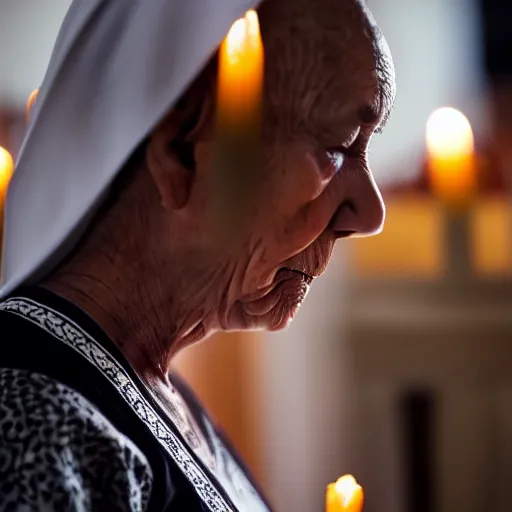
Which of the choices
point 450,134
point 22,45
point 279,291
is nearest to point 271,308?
point 279,291

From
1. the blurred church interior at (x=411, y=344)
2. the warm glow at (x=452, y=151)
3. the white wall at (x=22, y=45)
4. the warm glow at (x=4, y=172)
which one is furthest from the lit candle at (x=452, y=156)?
the warm glow at (x=4, y=172)

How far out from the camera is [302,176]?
631mm

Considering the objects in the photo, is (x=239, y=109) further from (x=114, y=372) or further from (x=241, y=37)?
(x=114, y=372)

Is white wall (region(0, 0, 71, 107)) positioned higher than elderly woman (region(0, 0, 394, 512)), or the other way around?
white wall (region(0, 0, 71, 107))

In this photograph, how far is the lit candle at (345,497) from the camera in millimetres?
660

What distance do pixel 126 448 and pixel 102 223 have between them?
185mm

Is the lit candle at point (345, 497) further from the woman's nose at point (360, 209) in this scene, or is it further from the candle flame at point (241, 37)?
the candle flame at point (241, 37)

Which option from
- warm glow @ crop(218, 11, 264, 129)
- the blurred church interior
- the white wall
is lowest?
the blurred church interior

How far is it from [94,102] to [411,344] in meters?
1.70

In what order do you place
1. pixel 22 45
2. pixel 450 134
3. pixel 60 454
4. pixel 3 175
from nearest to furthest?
pixel 60 454
pixel 3 175
pixel 450 134
pixel 22 45

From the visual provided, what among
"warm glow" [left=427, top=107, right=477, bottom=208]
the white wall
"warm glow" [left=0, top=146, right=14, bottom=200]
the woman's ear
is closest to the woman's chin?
the woman's ear

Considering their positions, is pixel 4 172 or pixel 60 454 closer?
pixel 60 454

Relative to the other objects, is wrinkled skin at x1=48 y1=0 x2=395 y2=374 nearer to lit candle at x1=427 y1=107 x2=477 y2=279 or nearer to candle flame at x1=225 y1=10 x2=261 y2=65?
candle flame at x1=225 y1=10 x2=261 y2=65

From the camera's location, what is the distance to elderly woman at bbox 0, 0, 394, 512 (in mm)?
597
